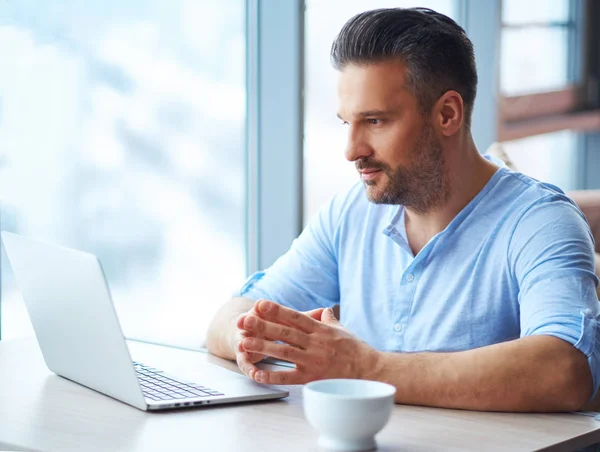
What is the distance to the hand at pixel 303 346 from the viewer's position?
4.31ft

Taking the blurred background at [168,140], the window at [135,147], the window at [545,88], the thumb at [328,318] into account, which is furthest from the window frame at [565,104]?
the thumb at [328,318]

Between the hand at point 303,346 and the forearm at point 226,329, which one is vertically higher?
the hand at point 303,346

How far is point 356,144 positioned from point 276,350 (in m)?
0.46

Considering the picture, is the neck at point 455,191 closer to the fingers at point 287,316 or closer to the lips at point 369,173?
the lips at point 369,173

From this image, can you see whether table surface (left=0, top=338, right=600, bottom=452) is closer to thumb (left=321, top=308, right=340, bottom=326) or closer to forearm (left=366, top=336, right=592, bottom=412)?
forearm (left=366, top=336, right=592, bottom=412)

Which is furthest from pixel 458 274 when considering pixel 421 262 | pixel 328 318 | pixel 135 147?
pixel 135 147

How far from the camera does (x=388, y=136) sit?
1630 mm

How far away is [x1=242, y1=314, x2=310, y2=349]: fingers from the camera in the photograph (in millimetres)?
1331

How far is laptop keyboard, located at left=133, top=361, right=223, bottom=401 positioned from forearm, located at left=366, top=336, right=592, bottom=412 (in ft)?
0.82

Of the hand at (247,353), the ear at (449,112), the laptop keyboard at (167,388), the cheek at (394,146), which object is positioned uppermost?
the ear at (449,112)

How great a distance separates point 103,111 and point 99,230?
1.07 ft

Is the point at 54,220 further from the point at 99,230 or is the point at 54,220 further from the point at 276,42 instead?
the point at 276,42

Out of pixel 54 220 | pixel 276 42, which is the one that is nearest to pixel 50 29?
pixel 54 220

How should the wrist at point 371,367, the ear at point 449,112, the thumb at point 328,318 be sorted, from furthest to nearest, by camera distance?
the ear at point 449,112, the thumb at point 328,318, the wrist at point 371,367
